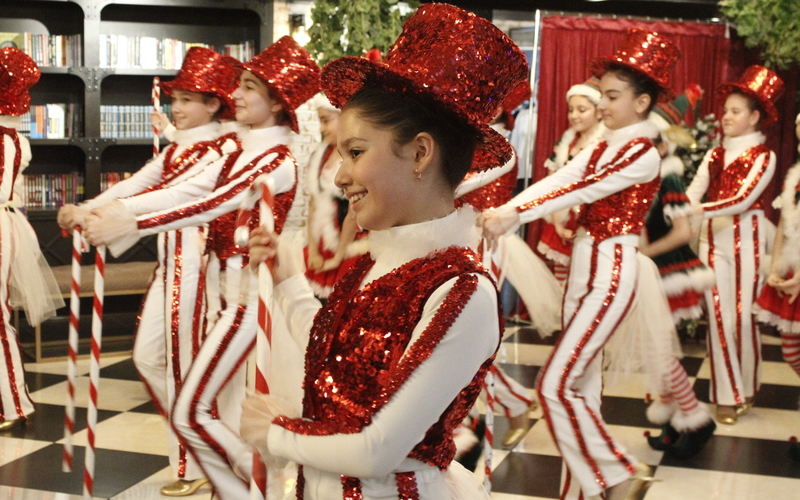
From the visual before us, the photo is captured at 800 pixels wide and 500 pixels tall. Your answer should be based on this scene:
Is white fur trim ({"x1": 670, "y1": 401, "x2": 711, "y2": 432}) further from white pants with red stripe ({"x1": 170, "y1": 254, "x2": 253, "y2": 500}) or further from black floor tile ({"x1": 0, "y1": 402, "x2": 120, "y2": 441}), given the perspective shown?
black floor tile ({"x1": 0, "y1": 402, "x2": 120, "y2": 441})

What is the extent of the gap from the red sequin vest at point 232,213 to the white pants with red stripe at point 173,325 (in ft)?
0.83

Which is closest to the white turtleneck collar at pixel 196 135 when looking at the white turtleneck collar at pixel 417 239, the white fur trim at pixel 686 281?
the white fur trim at pixel 686 281

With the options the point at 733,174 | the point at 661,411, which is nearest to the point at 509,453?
the point at 661,411

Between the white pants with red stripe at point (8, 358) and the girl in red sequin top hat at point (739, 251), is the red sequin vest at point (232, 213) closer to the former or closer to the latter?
the white pants with red stripe at point (8, 358)

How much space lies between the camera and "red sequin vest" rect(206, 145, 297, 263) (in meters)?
2.94

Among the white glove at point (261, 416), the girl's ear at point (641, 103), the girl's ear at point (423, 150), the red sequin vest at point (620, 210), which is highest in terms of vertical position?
the girl's ear at point (641, 103)

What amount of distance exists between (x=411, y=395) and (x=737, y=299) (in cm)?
386

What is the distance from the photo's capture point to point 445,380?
49.5 inches

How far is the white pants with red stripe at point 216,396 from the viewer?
9.10 ft

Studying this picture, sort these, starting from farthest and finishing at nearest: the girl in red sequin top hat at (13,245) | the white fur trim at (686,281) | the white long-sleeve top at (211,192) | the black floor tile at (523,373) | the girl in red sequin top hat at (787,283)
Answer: the black floor tile at (523,373)
the girl in red sequin top hat at (13,245)
the girl in red sequin top hat at (787,283)
the white fur trim at (686,281)
the white long-sleeve top at (211,192)

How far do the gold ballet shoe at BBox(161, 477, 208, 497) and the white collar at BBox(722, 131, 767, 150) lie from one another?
311cm

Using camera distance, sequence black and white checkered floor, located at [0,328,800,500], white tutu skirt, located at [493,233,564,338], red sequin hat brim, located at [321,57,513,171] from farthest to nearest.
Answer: white tutu skirt, located at [493,233,564,338], black and white checkered floor, located at [0,328,800,500], red sequin hat brim, located at [321,57,513,171]

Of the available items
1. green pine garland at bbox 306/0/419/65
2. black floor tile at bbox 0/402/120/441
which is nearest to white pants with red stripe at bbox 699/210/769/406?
green pine garland at bbox 306/0/419/65

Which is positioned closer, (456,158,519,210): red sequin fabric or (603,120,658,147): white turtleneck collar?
(603,120,658,147): white turtleneck collar
